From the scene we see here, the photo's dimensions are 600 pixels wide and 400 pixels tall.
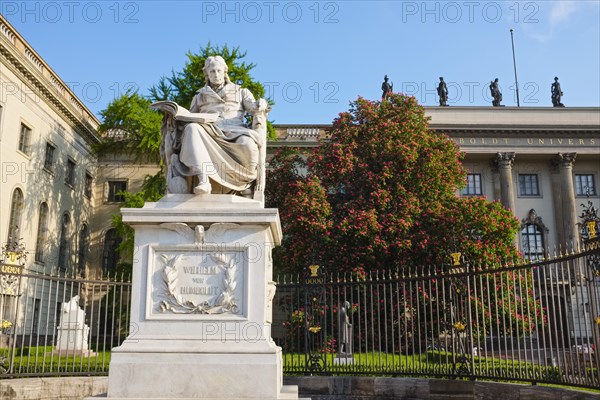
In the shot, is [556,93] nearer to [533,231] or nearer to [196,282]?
[533,231]

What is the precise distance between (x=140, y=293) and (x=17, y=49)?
24.8m

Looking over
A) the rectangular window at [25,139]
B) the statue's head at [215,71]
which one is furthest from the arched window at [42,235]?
the statue's head at [215,71]

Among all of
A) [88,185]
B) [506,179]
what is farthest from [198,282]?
[506,179]

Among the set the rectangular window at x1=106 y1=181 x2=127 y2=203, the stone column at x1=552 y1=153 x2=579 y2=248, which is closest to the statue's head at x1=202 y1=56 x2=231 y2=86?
the rectangular window at x1=106 y1=181 x2=127 y2=203

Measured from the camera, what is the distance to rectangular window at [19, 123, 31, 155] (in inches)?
1129

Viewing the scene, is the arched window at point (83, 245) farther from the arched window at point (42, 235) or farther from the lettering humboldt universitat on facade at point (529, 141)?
the lettering humboldt universitat on facade at point (529, 141)

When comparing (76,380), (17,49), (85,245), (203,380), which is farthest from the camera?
(85,245)

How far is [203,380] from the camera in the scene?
19.0 ft

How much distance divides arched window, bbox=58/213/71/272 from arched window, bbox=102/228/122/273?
2799 mm

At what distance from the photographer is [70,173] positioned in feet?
113

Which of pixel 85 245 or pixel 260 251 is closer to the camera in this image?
pixel 260 251

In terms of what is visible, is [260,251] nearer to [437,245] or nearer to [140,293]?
[140,293]

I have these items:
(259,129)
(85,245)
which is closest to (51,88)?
(85,245)

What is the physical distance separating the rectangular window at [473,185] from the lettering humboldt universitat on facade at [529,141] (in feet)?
7.62
